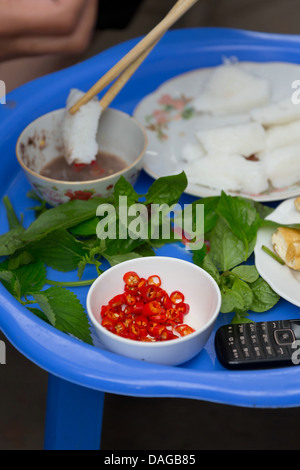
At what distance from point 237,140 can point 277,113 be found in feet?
0.49

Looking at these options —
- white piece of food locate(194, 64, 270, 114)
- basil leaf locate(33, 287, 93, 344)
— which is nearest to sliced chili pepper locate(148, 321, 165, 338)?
basil leaf locate(33, 287, 93, 344)

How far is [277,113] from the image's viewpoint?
143 cm

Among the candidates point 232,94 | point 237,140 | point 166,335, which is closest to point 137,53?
point 237,140

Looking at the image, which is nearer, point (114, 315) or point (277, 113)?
point (114, 315)

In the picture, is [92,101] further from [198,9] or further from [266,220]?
[198,9]

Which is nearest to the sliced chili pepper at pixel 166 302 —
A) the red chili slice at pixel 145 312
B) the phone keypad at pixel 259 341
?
the red chili slice at pixel 145 312

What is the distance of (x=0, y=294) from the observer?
98cm

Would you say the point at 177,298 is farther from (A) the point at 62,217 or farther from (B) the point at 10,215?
(B) the point at 10,215

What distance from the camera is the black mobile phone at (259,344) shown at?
90 cm

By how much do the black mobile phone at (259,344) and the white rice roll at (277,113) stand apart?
633 millimetres

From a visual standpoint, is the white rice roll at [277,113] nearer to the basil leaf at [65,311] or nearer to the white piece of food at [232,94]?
the white piece of food at [232,94]

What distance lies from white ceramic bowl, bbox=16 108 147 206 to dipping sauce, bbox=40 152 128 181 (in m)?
0.02

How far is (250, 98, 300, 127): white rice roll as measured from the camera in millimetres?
1420

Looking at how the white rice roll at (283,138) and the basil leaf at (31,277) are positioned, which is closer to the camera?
the basil leaf at (31,277)
